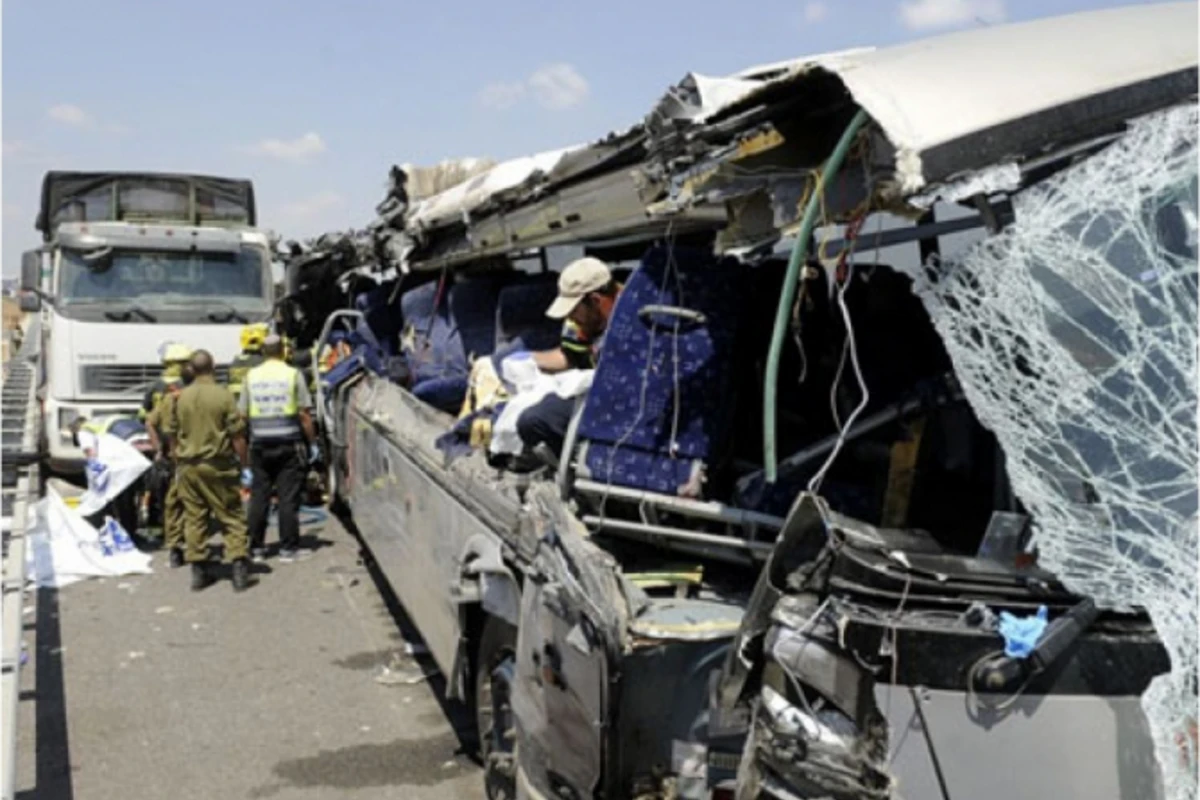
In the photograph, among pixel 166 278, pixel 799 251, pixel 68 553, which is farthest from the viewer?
pixel 166 278

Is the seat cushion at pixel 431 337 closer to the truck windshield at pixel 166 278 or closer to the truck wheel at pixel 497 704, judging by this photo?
the truck wheel at pixel 497 704

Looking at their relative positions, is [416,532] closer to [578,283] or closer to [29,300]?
[578,283]

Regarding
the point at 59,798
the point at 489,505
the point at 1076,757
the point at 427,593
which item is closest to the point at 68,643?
the point at 59,798

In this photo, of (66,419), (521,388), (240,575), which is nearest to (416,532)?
(521,388)

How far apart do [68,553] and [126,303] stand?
3.10 meters

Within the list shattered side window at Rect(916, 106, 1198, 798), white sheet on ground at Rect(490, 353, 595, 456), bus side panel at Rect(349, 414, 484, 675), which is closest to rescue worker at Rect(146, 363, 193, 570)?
bus side panel at Rect(349, 414, 484, 675)

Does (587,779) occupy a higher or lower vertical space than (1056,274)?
lower

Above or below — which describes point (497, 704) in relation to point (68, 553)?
above

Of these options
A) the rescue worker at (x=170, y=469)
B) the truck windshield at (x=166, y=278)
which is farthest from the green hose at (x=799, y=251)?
the truck windshield at (x=166, y=278)

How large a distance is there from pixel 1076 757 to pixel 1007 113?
117 cm

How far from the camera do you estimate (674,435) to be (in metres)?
3.16

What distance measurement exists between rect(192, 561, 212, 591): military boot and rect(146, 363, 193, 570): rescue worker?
1.72 feet

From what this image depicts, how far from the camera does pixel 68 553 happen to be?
7895 mm

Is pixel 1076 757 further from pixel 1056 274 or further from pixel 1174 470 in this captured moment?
pixel 1056 274
